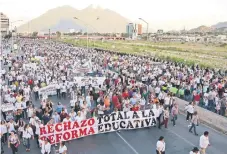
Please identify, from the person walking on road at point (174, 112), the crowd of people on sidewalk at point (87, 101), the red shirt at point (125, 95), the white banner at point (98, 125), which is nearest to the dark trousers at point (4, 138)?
the crowd of people on sidewalk at point (87, 101)

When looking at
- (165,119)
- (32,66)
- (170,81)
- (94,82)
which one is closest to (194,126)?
(165,119)

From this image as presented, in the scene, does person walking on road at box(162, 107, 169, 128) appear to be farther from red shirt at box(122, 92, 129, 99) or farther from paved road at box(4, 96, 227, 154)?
red shirt at box(122, 92, 129, 99)

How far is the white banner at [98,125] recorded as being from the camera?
1257 centimetres

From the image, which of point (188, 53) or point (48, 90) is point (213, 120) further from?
point (188, 53)

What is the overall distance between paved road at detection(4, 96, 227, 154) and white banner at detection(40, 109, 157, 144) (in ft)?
0.96

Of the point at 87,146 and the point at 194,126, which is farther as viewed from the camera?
the point at 194,126

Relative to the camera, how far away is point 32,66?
1146 inches

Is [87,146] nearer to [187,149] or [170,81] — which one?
[187,149]

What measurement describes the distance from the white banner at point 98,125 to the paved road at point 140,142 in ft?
0.96

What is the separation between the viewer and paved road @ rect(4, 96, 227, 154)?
1272cm

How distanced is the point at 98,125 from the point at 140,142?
1.93 m

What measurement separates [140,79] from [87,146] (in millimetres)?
14450

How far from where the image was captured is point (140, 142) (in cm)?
1365

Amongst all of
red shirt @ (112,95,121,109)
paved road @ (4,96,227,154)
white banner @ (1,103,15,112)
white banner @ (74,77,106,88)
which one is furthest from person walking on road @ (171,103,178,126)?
white banner @ (74,77,106,88)
